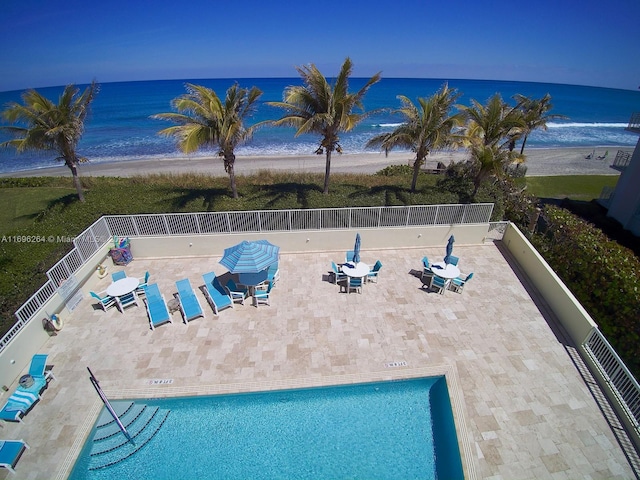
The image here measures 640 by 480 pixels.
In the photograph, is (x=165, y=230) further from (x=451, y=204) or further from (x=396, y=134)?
(x=451, y=204)

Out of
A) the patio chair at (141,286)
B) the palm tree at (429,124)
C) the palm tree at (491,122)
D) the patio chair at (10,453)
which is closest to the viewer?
the patio chair at (10,453)

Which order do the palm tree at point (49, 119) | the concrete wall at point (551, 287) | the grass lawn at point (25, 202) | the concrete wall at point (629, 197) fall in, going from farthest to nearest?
the grass lawn at point (25, 202) → the concrete wall at point (629, 197) → the palm tree at point (49, 119) → the concrete wall at point (551, 287)

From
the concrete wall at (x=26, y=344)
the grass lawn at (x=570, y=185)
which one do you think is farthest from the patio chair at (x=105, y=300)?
the grass lawn at (x=570, y=185)

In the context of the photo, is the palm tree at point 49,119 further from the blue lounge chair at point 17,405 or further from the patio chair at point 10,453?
the patio chair at point 10,453

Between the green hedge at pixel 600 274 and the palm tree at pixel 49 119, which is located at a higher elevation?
the palm tree at pixel 49 119

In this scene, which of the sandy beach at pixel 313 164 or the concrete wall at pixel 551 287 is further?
the sandy beach at pixel 313 164

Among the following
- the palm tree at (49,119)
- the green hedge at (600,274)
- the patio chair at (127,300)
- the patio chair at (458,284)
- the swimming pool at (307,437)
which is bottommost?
the swimming pool at (307,437)

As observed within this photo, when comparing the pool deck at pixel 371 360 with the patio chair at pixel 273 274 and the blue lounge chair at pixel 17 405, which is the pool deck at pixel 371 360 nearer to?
the blue lounge chair at pixel 17 405

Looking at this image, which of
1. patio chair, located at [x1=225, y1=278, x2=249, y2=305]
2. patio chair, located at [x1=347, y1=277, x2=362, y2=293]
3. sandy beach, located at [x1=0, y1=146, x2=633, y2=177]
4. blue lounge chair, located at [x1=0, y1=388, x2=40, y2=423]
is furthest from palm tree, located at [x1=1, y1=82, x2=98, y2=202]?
sandy beach, located at [x1=0, y1=146, x2=633, y2=177]
